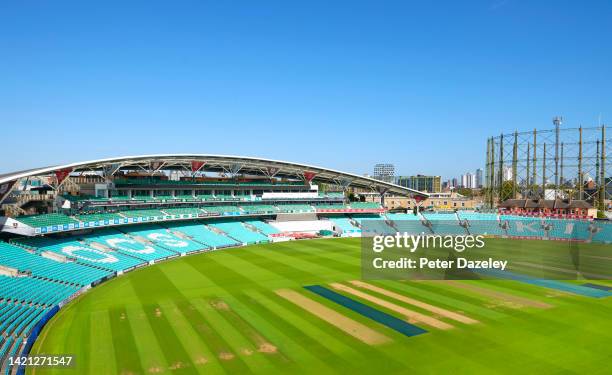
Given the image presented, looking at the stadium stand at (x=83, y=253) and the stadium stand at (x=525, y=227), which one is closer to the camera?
the stadium stand at (x=83, y=253)

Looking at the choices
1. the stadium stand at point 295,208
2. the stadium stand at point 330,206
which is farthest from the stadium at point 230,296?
the stadium stand at point 330,206

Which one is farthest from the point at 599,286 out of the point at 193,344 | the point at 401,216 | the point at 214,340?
the point at 401,216

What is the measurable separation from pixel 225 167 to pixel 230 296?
1261 inches

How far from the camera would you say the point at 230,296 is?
2633 centimetres

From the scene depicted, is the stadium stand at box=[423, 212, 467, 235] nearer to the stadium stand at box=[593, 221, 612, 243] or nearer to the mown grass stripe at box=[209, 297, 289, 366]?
the stadium stand at box=[593, 221, 612, 243]

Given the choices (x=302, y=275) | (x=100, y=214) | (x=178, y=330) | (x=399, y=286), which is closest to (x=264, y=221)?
(x=100, y=214)

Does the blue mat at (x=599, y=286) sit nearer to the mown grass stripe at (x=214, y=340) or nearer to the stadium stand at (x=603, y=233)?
the mown grass stripe at (x=214, y=340)

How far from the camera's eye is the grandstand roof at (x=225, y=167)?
39.8 m

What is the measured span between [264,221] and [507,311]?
41723mm

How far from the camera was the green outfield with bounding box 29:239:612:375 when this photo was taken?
16438mm

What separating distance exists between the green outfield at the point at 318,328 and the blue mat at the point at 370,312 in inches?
16.8

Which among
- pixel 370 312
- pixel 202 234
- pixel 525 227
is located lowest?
pixel 370 312

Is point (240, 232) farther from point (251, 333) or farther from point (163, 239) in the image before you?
point (251, 333)

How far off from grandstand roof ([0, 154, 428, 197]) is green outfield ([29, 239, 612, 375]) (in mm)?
14631
